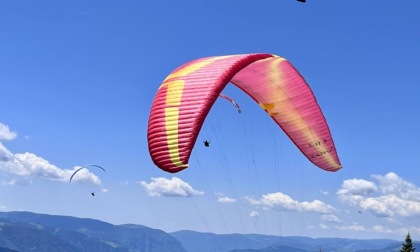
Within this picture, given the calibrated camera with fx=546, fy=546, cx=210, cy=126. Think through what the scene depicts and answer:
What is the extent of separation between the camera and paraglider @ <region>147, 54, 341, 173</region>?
22.1 metres

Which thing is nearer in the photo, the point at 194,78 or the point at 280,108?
the point at 194,78

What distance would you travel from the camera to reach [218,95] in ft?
79.4

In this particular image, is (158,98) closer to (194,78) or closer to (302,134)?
(194,78)

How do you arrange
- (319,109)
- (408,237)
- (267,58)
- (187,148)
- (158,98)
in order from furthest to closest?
(408,237) → (319,109) → (267,58) → (158,98) → (187,148)

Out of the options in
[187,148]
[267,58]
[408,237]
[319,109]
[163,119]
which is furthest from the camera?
[408,237]

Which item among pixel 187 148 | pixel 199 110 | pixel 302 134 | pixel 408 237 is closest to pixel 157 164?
pixel 187 148

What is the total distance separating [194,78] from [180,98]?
66.4 inches

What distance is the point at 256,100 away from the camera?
118ft

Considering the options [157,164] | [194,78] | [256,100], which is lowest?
[157,164]

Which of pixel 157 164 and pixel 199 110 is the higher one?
pixel 199 110

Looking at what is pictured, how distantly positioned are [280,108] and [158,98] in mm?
12141

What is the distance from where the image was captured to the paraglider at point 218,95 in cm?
2209

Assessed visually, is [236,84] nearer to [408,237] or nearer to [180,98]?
[180,98]

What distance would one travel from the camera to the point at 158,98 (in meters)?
25.0
